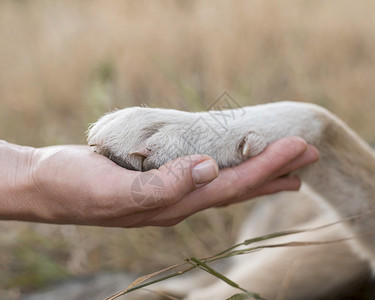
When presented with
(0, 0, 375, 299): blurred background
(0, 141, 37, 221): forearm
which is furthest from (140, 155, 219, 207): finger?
(0, 0, 375, 299): blurred background

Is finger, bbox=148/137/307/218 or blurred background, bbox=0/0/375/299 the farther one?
blurred background, bbox=0/0/375/299

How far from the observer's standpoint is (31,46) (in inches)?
241

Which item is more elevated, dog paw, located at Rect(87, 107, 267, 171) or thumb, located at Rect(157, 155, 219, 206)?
dog paw, located at Rect(87, 107, 267, 171)

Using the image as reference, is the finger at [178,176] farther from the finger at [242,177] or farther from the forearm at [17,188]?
the forearm at [17,188]

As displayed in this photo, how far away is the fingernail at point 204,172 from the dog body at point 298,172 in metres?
0.12

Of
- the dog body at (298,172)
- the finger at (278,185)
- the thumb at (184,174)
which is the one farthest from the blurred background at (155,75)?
the thumb at (184,174)

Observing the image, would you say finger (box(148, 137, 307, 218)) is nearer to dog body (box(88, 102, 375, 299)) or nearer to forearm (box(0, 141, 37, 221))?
dog body (box(88, 102, 375, 299))

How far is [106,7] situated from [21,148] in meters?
4.71

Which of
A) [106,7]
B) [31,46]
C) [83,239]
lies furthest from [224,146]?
[31,46]

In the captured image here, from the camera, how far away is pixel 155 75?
4.45m

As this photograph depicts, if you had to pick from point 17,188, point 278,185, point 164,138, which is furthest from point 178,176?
point 278,185

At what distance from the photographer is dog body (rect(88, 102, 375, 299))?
136 cm

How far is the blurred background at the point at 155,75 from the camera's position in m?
2.72

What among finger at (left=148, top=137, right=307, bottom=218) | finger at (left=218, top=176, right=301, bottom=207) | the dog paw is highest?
the dog paw
